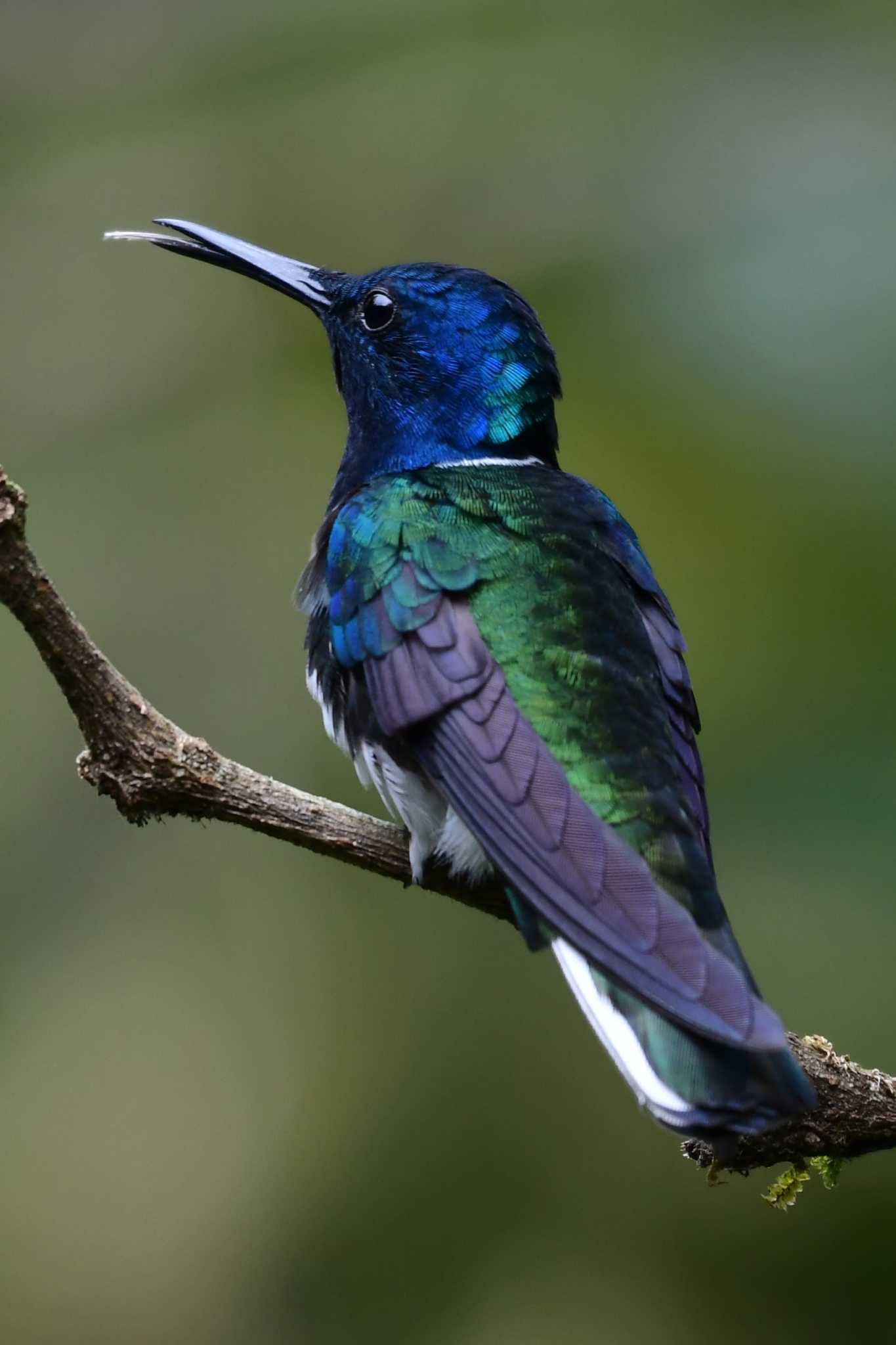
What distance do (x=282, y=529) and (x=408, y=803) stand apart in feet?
10.7

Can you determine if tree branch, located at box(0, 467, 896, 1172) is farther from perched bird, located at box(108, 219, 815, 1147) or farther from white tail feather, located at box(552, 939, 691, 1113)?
white tail feather, located at box(552, 939, 691, 1113)

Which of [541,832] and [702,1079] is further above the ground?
[541,832]

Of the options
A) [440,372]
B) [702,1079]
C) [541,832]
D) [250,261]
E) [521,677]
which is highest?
[250,261]

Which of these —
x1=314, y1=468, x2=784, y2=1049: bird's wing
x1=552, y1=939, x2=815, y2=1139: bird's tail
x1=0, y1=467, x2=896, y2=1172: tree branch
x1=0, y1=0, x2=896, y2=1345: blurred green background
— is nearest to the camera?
x1=552, y1=939, x2=815, y2=1139: bird's tail

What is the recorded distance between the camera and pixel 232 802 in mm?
2791

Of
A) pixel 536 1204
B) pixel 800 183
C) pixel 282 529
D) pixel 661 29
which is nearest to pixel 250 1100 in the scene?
pixel 536 1204

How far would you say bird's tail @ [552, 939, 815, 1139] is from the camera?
2.20 meters

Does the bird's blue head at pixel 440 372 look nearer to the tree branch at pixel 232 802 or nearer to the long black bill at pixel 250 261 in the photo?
the long black bill at pixel 250 261

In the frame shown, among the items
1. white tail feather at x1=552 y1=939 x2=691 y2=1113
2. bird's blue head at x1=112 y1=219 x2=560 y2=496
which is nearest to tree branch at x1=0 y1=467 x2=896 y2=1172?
white tail feather at x1=552 y1=939 x2=691 y2=1113

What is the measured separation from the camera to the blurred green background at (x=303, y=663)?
5.14m

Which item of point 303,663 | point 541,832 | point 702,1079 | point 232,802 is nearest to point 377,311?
point 232,802

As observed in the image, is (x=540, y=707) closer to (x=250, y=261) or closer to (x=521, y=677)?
(x=521, y=677)

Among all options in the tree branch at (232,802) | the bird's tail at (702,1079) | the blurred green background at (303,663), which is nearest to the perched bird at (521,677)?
the bird's tail at (702,1079)

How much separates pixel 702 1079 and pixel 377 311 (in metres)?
2.28
